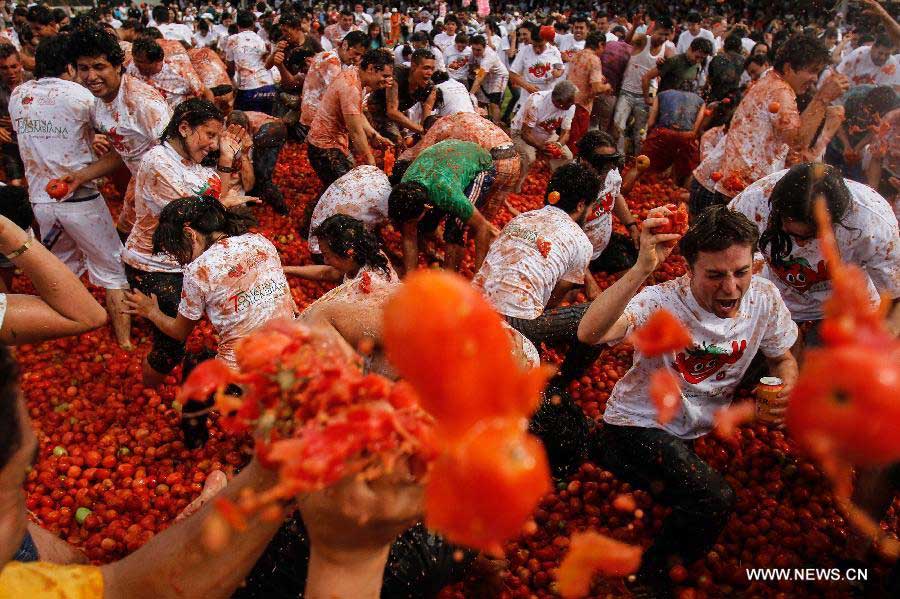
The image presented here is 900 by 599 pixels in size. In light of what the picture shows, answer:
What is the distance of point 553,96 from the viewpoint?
619 cm

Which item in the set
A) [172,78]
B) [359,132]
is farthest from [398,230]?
[172,78]

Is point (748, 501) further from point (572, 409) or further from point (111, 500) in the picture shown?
point (111, 500)

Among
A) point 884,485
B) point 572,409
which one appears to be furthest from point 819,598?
point 572,409

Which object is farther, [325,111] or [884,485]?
[325,111]

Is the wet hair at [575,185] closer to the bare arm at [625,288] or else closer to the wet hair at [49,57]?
the bare arm at [625,288]

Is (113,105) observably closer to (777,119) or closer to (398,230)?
(398,230)

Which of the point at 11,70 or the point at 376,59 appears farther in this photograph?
the point at 376,59

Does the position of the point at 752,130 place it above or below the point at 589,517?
above

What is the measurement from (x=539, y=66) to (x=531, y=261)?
5719mm

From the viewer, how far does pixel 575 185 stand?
12.6 ft

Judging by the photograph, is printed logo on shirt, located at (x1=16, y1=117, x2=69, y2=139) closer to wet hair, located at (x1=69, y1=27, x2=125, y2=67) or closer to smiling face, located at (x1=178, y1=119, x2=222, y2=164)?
wet hair, located at (x1=69, y1=27, x2=125, y2=67)

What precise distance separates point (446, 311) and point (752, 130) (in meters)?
4.39

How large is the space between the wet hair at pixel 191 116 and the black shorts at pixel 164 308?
87 centimetres

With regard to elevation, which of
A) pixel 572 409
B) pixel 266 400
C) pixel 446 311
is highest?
pixel 446 311
